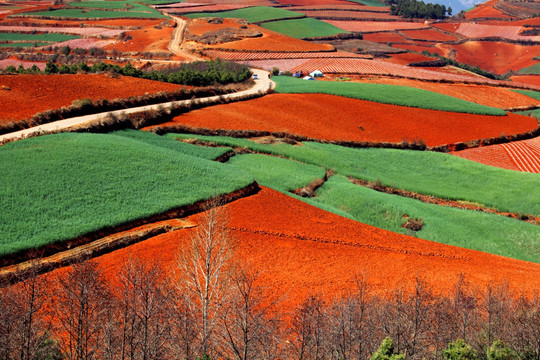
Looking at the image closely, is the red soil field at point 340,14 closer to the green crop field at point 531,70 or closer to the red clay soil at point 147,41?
the green crop field at point 531,70

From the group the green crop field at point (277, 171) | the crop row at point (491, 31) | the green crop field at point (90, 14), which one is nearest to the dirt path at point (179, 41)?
the green crop field at point (90, 14)

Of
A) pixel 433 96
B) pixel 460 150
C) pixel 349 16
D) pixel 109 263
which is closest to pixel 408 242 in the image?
pixel 109 263

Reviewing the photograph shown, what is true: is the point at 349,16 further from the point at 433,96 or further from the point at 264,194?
the point at 264,194

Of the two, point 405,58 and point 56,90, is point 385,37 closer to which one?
point 405,58

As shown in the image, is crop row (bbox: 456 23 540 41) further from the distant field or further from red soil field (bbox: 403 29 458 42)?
the distant field

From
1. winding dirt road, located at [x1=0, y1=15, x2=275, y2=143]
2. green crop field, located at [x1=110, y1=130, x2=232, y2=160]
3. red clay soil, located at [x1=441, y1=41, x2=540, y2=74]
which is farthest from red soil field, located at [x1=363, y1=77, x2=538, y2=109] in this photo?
red clay soil, located at [x1=441, y1=41, x2=540, y2=74]

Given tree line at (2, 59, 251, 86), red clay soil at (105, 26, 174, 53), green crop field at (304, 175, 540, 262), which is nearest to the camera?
green crop field at (304, 175, 540, 262)

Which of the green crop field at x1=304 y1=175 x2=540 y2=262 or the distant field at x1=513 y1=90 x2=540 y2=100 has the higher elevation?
the green crop field at x1=304 y1=175 x2=540 y2=262
